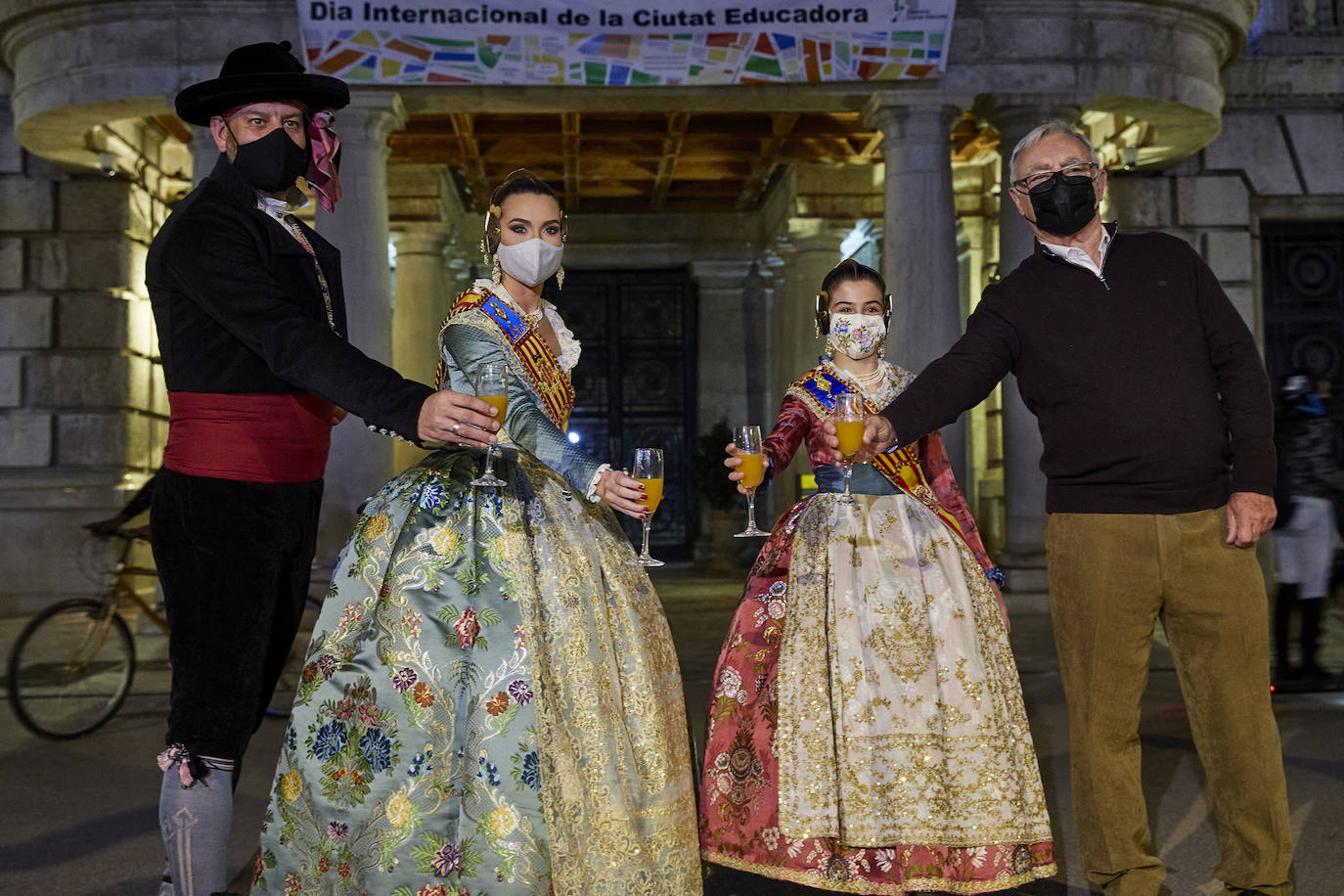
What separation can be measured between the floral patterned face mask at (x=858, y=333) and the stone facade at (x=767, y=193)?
18.8ft

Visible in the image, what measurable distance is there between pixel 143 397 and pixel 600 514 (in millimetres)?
9612

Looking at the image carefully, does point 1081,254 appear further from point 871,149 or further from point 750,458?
point 871,149

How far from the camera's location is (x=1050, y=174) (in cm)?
324

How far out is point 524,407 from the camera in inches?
116

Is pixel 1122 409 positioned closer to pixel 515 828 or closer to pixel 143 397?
pixel 515 828

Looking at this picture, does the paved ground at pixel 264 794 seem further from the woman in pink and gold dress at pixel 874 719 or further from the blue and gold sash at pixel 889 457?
the blue and gold sash at pixel 889 457

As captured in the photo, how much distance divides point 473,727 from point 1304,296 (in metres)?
11.3

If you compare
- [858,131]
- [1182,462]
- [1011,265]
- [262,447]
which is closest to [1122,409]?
[1182,462]

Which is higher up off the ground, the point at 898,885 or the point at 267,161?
the point at 267,161

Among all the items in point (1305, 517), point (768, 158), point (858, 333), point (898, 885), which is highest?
point (768, 158)

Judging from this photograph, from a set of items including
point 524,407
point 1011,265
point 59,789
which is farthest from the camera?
point 1011,265

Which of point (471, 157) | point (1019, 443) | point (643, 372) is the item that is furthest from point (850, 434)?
point (643, 372)

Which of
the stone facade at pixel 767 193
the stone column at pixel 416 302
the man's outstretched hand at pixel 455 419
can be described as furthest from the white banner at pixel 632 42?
the man's outstretched hand at pixel 455 419

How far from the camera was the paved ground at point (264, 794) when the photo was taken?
373 centimetres
